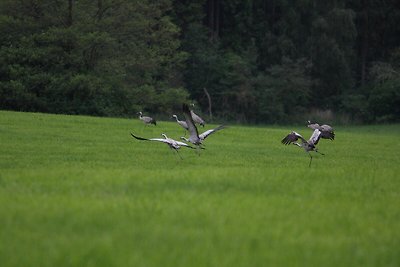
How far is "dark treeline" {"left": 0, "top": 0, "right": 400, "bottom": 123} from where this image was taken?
132ft

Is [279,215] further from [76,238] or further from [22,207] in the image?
[22,207]

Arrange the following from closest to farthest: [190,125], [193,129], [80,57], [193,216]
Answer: [193,216]
[190,125]
[193,129]
[80,57]

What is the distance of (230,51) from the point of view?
2359 inches

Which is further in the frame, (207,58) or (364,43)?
(364,43)

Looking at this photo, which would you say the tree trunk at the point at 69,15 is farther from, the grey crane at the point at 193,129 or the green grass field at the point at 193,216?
the green grass field at the point at 193,216

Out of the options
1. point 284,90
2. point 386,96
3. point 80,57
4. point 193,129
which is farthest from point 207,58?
point 193,129

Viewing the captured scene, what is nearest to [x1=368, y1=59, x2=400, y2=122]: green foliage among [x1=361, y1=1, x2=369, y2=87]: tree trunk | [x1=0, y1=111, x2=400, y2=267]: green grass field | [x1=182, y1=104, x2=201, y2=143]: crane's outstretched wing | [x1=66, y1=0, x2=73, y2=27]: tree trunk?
[x1=361, y1=1, x2=369, y2=87]: tree trunk

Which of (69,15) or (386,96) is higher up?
(69,15)

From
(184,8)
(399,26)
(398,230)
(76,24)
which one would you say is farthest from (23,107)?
(399,26)

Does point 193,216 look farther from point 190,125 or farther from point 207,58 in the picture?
point 207,58

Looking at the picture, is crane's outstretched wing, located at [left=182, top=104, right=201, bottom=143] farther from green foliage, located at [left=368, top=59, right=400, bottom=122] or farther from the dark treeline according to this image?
green foliage, located at [left=368, top=59, right=400, bottom=122]

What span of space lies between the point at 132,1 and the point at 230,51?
17.2 m

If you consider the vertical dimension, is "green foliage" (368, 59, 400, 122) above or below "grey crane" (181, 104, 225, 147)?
below

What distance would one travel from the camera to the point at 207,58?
5647 centimetres
